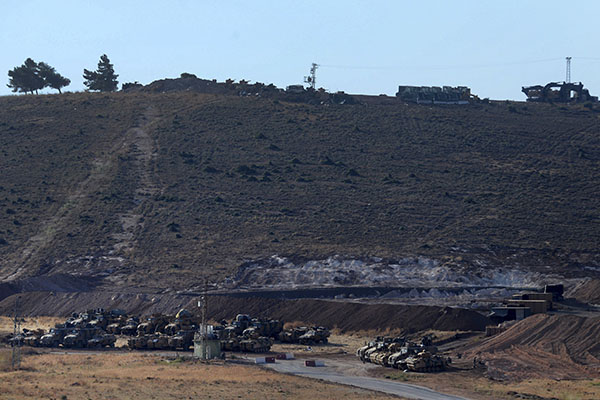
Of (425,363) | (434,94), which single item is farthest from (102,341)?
(434,94)

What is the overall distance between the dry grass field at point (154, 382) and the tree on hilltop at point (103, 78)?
131637 mm

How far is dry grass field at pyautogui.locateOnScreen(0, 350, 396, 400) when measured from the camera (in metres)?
46.6

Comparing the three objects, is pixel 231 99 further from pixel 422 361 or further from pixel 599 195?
pixel 422 361

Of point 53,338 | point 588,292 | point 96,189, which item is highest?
point 96,189

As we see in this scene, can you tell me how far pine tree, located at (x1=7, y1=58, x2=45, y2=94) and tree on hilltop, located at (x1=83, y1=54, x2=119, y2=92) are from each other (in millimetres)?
8778

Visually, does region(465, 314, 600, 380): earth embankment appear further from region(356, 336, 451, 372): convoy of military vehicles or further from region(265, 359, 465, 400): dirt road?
region(265, 359, 465, 400): dirt road

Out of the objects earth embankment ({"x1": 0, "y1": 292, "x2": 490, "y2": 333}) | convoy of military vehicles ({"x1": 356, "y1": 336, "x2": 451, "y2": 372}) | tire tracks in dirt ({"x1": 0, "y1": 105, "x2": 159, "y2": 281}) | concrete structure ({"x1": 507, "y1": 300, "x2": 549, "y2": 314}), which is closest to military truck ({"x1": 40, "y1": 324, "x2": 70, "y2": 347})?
earth embankment ({"x1": 0, "y1": 292, "x2": 490, "y2": 333})

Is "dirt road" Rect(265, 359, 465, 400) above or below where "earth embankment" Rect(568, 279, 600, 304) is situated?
below

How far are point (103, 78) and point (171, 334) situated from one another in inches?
4879

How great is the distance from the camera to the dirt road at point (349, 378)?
49219mm

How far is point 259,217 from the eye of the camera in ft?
371

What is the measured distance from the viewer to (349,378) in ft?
181

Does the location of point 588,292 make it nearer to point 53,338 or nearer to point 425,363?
point 425,363

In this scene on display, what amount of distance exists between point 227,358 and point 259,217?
161 ft
